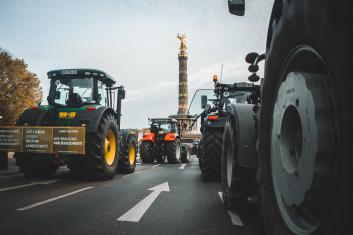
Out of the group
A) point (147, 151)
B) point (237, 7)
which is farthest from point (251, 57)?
point (147, 151)

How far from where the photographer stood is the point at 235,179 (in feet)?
11.1

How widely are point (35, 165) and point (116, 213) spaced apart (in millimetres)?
4656

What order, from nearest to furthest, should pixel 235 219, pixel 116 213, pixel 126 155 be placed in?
pixel 235 219, pixel 116 213, pixel 126 155

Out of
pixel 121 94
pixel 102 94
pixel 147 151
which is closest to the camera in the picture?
pixel 102 94

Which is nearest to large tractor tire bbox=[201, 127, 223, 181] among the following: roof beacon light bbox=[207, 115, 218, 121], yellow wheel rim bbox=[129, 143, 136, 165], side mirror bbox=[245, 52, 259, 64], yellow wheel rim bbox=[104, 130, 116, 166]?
roof beacon light bbox=[207, 115, 218, 121]

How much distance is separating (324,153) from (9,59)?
113 feet

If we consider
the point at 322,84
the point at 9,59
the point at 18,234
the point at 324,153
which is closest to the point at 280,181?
the point at 324,153

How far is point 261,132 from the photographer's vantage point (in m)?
2.07

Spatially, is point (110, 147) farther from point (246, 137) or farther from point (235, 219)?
point (246, 137)

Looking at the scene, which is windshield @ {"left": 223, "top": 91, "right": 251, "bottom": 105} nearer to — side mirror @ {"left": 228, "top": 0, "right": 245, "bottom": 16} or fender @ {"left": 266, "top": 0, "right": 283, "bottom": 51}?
side mirror @ {"left": 228, "top": 0, "right": 245, "bottom": 16}

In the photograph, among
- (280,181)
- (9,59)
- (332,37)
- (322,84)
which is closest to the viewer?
(332,37)

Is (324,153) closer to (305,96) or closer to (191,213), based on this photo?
(305,96)

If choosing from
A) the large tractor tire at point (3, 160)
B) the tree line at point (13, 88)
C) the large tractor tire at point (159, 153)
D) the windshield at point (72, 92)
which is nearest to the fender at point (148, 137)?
the large tractor tire at point (159, 153)

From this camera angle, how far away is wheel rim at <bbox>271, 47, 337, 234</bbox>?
4.24 ft
